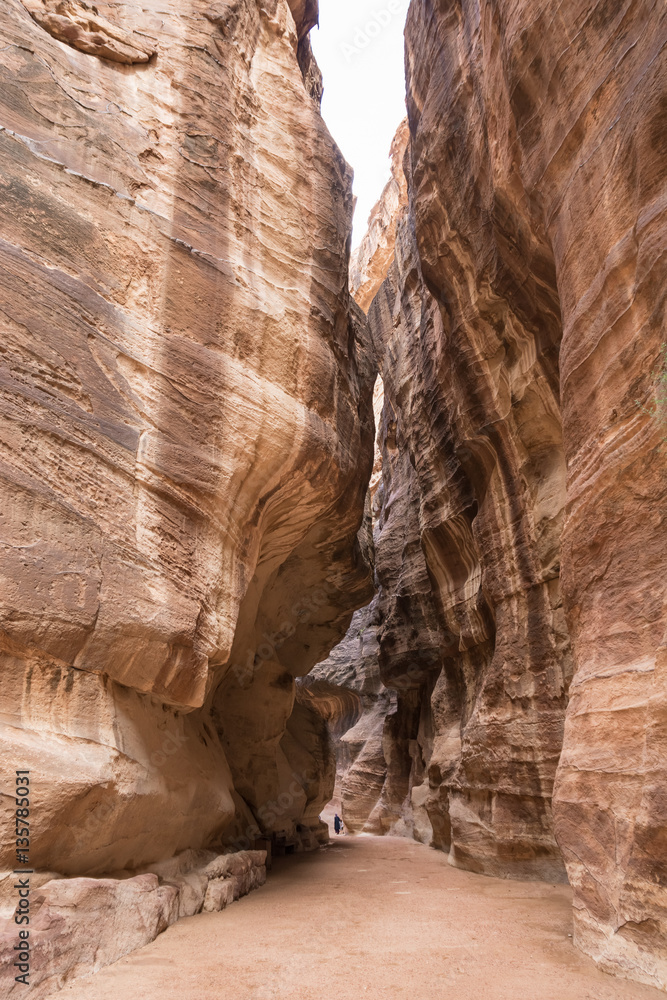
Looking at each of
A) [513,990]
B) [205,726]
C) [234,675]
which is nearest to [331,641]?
[234,675]

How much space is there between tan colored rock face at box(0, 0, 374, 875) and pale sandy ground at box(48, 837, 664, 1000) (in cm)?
105

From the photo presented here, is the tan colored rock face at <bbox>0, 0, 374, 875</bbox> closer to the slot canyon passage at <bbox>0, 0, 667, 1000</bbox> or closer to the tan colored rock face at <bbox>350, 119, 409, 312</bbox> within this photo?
the slot canyon passage at <bbox>0, 0, 667, 1000</bbox>

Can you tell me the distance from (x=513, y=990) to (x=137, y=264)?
709 centimetres

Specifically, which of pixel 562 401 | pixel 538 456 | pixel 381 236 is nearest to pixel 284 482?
pixel 562 401

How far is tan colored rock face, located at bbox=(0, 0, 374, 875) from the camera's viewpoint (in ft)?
16.6

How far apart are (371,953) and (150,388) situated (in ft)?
17.7

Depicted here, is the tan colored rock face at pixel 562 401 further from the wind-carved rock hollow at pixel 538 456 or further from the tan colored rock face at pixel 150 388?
the tan colored rock face at pixel 150 388

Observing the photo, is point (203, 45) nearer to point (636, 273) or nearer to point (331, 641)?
point (636, 273)

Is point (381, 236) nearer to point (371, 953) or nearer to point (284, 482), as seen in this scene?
point (284, 482)

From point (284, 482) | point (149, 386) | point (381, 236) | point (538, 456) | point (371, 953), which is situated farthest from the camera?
point (381, 236)

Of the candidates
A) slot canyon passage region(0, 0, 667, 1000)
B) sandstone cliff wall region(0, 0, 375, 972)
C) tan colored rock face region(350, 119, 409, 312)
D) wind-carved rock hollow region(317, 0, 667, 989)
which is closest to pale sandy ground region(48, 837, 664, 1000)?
slot canyon passage region(0, 0, 667, 1000)

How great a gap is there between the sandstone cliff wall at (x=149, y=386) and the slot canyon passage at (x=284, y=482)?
0.04 m

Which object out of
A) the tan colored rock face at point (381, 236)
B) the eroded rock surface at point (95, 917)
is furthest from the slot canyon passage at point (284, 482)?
the tan colored rock face at point (381, 236)

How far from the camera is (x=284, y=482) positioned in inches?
312
